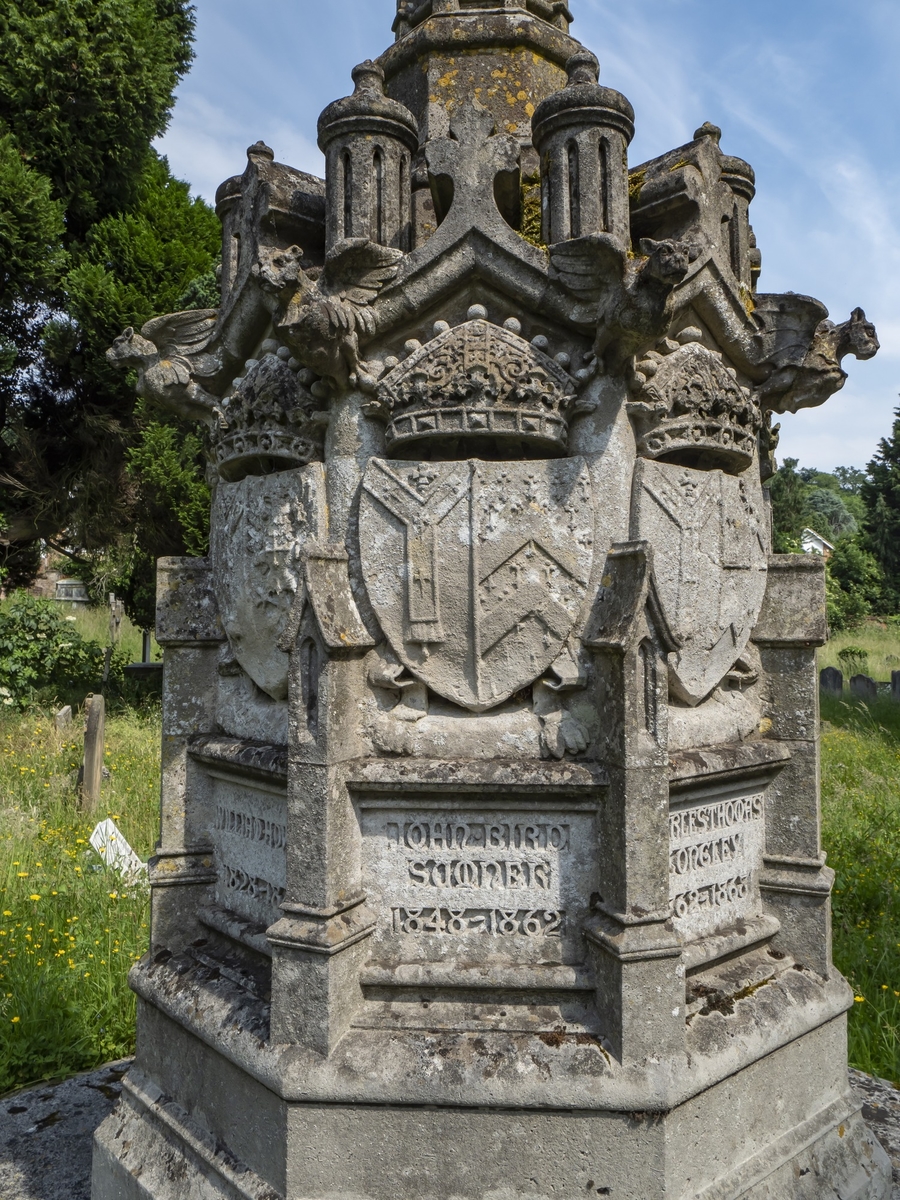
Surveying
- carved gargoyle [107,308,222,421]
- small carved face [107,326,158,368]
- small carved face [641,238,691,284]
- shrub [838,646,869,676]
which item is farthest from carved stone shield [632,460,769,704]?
shrub [838,646,869,676]

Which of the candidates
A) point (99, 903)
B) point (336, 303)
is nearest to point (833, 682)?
point (99, 903)

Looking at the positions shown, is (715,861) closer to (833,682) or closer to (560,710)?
(560,710)

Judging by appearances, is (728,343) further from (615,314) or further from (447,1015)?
(447,1015)

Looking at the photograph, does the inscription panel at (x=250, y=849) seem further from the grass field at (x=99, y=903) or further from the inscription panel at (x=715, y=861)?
the grass field at (x=99, y=903)

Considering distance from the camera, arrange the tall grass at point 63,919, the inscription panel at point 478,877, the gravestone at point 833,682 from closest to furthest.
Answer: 1. the inscription panel at point 478,877
2. the tall grass at point 63,919
3. the gravestone at point 833,682

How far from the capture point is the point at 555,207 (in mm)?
2818

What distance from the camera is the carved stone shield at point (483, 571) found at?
2762mm

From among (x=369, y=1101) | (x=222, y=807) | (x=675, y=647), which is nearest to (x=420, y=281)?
(x=675, y=647)

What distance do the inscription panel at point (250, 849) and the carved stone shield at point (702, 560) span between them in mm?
1492

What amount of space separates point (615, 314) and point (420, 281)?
665 millimetres

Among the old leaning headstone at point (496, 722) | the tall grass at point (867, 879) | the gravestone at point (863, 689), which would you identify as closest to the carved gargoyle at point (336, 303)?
the old leaning headstone at point (496, 722)

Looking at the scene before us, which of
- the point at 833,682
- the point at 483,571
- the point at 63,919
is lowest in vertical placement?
the point at 63,919

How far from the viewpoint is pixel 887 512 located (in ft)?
97.9

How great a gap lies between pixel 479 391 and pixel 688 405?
29.9 inches
